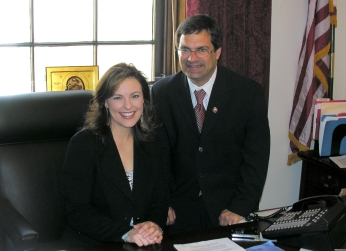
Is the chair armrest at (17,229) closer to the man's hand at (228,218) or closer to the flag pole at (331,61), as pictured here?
the man's hand at (228,218)

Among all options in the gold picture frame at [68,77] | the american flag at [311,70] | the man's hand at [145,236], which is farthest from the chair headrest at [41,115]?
the american flag at [311,70]

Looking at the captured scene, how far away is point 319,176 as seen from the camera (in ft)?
10.4

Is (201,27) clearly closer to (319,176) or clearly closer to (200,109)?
(200,109)

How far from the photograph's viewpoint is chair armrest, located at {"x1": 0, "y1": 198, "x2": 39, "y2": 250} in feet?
6.11

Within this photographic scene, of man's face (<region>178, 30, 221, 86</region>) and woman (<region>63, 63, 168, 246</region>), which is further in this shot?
man's face (<region>178, 30, 221, 86</region>)

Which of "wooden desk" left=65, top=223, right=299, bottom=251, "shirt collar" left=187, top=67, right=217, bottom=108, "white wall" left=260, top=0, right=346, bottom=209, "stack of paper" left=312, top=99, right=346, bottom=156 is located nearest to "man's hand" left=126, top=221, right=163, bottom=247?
"wooden desk" left=65, top=223, right=299, bottom=251

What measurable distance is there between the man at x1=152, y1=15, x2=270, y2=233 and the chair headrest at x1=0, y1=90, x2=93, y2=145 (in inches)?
14.6

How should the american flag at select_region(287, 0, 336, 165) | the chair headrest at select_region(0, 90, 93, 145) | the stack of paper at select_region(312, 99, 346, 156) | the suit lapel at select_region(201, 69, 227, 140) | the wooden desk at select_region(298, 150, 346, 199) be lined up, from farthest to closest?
the american flag at select_region(287, 0, 336, 165), the stack of paper at select_region(312, 99, 346, 156), the wooden desk at select_region(298, 150, 346, 199), the suit lapel at select_region(201, 69, 227, 140), the chair headrest at select_region(0, 90, 93, 145)

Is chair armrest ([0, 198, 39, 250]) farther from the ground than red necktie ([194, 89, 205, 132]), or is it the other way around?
red necktie ([194, 89, 205, 132])

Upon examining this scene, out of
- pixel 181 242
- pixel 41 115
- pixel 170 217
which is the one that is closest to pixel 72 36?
pixel 41 115

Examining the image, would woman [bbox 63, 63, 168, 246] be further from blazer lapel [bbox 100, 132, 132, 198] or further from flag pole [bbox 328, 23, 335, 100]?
flag pole [bbox 328, 23, 335, 100]

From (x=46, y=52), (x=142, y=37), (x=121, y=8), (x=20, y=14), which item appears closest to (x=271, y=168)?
(x=142, y=37)

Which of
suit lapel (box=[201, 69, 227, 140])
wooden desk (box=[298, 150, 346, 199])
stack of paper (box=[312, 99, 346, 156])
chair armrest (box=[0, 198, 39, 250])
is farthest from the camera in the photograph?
stack of paper (box=[312, 99, 346, 156])

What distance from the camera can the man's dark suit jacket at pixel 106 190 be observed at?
76.8 inches
